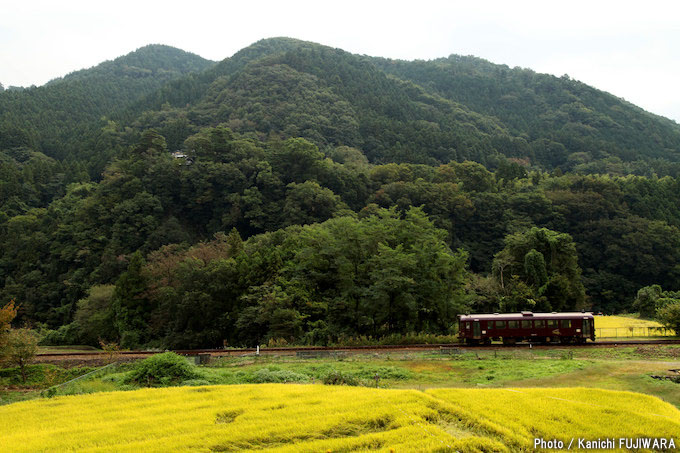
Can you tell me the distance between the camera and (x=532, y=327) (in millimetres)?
25312

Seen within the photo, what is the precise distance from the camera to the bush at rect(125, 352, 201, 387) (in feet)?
58.5

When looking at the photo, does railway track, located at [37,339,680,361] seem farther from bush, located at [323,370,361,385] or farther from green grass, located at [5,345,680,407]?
bush, located at [323,370,361,385]

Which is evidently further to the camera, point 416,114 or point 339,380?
point 416,114

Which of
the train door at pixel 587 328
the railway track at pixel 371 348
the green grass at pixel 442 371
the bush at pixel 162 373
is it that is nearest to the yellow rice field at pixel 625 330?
the railway track at pixel 371 348

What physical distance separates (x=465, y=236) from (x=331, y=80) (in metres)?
71.6

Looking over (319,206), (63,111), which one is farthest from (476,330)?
(63,111)

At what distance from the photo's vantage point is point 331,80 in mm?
120250

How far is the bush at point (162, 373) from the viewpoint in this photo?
1784cm

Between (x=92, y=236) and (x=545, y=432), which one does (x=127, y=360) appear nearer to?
(x=545, y=432)

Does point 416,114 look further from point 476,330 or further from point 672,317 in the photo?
point 476,330

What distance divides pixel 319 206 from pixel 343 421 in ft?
166

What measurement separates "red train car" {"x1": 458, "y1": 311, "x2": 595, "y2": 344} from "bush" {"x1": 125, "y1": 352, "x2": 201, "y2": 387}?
14.9 meters

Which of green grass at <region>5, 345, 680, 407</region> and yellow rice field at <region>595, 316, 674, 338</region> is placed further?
yellow rice field at <region>595, 316, 674, 338</region>

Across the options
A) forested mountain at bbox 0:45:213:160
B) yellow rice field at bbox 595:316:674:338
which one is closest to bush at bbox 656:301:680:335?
yellow rice field at bbox 595:316:674:338
